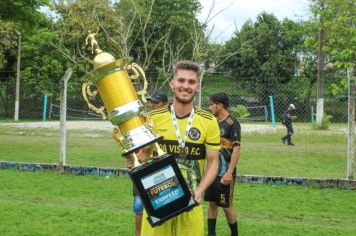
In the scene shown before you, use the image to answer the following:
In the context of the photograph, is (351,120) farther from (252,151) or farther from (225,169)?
(252,151)

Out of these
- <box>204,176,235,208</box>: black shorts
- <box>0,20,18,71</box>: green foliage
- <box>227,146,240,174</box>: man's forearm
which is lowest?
<box>204,176,235,208</box>: black shorts

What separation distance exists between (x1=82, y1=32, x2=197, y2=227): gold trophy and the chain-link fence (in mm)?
16625

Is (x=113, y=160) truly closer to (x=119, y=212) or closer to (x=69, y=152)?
(x=69, y=152)

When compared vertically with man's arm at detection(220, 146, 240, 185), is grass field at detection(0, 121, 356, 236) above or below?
below

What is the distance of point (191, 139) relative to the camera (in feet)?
11.9

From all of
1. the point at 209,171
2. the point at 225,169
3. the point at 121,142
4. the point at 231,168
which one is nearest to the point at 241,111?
the point at 225,169

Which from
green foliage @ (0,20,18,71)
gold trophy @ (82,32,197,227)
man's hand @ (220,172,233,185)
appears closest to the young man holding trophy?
gold trophy @ (82,32,197,227)

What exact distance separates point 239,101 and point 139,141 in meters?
20.5

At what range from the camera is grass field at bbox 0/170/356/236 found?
21.3 ft

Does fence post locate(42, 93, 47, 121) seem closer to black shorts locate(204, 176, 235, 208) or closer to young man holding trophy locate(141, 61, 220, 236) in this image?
black shorts locate(204, 176, 235, 208)

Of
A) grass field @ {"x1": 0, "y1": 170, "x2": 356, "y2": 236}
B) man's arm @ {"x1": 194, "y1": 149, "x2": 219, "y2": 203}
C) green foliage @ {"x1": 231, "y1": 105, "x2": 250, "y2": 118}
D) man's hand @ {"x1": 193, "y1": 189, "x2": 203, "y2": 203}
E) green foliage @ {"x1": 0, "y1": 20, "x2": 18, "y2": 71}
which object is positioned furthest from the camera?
green foliage @ {"x1": 0, "y1": 20, "x2": 18, "y2": 71}

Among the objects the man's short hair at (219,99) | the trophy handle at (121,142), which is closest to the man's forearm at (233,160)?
the man's short hair at (219,99)

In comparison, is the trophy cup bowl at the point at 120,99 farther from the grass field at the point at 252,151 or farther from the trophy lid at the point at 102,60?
the grass field at the point at 252,151

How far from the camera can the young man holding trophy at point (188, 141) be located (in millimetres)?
3547
